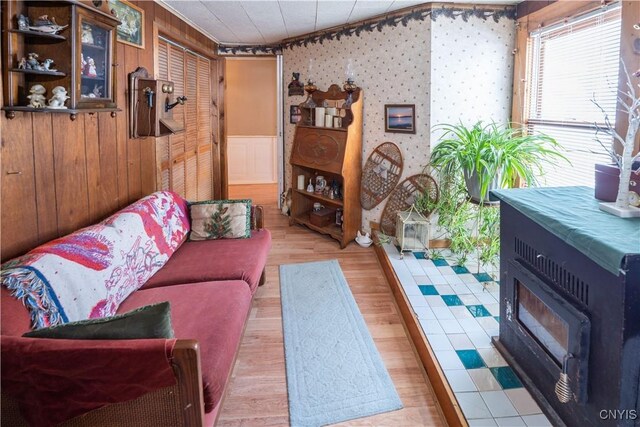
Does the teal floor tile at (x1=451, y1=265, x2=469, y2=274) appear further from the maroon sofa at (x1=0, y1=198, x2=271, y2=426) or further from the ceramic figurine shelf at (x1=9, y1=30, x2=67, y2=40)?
the ceramic figurine shelf at (x1=9, y1=30, x2=67, y2=40)

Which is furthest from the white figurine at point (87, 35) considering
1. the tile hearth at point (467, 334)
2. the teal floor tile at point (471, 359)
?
the teal floor tile at point (471, 359)

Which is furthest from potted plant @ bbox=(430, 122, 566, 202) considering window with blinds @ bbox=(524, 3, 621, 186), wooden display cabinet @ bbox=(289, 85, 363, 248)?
wooden display cabinet @ bbox=(289, 85, 363, 248)

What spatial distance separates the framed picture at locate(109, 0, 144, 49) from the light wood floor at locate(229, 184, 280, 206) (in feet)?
11.4

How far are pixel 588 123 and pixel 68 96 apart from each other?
9.94 feet

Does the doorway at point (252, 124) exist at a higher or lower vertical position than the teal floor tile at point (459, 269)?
higher

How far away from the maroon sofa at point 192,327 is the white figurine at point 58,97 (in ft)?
2.85

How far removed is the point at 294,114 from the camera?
18.0 feet

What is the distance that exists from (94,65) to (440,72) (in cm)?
272

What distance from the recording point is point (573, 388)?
62.5 inches

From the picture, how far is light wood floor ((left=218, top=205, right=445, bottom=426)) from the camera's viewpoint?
205cm

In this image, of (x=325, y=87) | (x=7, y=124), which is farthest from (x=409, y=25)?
(x=7, y=124)

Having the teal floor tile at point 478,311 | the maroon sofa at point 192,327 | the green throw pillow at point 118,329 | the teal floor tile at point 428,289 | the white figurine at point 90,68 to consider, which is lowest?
the teal floor tile at point 478,311

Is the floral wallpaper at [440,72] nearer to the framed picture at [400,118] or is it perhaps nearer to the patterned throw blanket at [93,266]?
the framed picture at [400,118]

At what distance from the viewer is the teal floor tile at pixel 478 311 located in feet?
9.09
